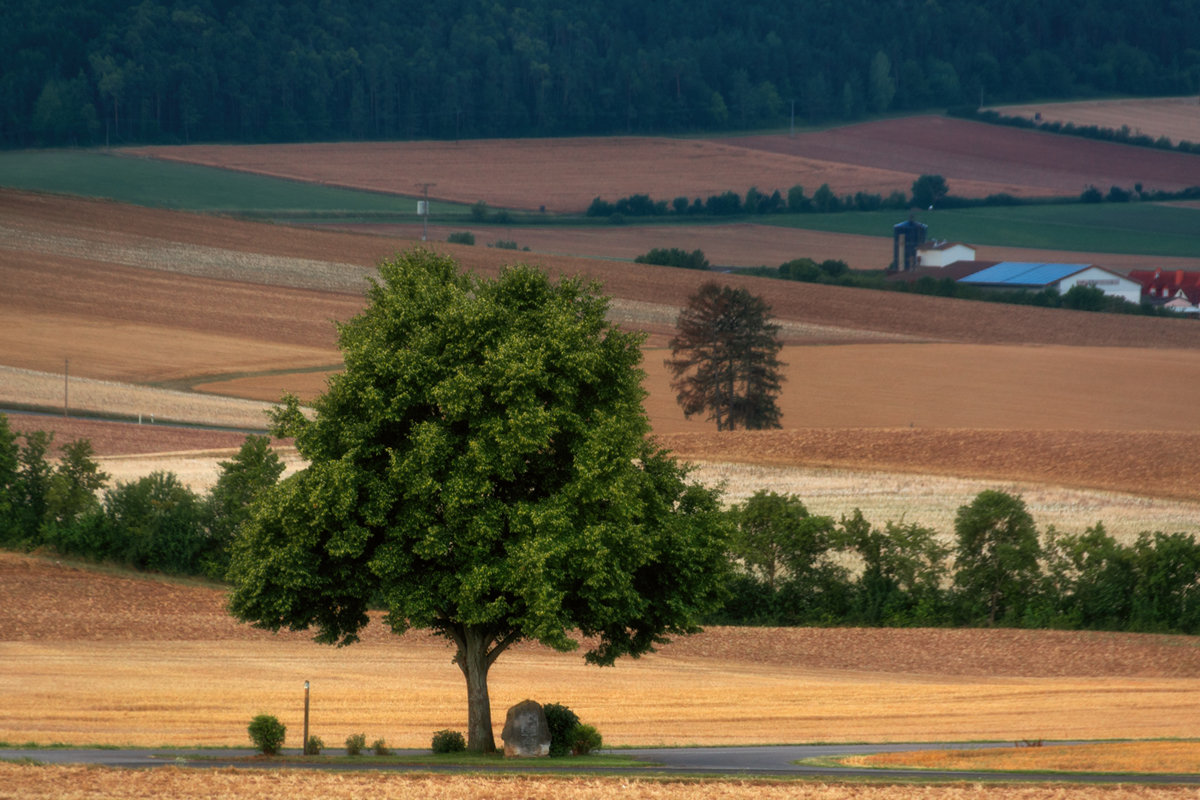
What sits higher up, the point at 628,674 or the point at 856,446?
the point at 856,446

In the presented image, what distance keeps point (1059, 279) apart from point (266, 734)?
11956cm

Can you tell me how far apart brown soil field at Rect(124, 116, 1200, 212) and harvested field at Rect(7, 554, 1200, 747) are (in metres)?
129

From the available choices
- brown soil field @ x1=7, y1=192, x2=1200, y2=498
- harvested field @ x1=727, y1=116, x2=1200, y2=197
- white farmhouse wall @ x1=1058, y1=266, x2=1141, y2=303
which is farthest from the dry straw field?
harvested field @ x1=727, y1=116, x2=1200, y2=197

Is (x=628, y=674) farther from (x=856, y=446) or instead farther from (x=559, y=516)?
(x=856, y=446)

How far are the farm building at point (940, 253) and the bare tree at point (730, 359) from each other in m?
78.5

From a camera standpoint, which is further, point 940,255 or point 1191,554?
point 940,255

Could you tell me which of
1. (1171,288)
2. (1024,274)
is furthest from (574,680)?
(1171,288)

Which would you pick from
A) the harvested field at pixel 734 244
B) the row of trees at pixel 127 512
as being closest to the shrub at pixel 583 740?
the row of trees at pixel 127 512

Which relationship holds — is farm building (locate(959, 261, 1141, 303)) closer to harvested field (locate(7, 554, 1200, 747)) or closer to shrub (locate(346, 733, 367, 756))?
harvested field (locate(7, 554, 1200, 747))

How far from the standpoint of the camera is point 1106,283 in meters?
133

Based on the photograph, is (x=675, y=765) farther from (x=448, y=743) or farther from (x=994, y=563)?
(x=994, y=563)

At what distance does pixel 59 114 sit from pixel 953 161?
4721 inches

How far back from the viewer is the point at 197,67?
18400 centimetres

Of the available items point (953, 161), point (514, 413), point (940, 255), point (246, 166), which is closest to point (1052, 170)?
point (953, 161)
